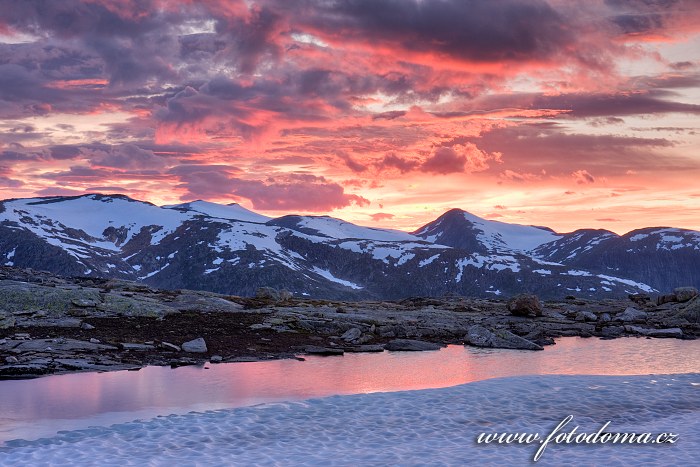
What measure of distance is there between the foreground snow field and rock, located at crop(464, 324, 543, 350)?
2088 centimetres

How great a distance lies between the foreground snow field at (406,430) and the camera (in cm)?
2117

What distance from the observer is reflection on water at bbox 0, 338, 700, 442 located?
27.5m

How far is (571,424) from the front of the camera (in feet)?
85.1

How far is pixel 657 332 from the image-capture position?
66500 mm

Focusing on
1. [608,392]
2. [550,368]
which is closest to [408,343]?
[550,368]

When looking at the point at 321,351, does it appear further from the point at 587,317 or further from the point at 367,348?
the point at 587,317

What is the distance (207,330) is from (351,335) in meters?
12.0

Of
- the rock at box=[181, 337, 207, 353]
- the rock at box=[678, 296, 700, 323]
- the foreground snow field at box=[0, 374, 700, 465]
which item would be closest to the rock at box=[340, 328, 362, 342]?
the rock at box=[181, 337, 207, 353]

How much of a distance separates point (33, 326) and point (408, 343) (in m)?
28.4

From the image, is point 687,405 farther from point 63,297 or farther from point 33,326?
point 63,297

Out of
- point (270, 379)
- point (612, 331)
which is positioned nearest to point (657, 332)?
point (612, 331)

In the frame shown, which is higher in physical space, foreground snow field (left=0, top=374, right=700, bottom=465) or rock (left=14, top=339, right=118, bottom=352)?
rock (left=14, top=339, right=118, bottom=352)

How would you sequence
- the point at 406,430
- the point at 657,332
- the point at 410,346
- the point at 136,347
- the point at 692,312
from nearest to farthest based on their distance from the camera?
the point at 406,430 → the point at 136,347 → the point at 410,346 → the point at 657,332 → the point at 692,312

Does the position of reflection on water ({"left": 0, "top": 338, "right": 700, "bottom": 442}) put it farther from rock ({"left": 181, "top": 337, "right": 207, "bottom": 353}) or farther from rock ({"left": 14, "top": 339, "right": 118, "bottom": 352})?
rock ({"left": 14, "top": 339, "right": 118, "bottom": 352})
